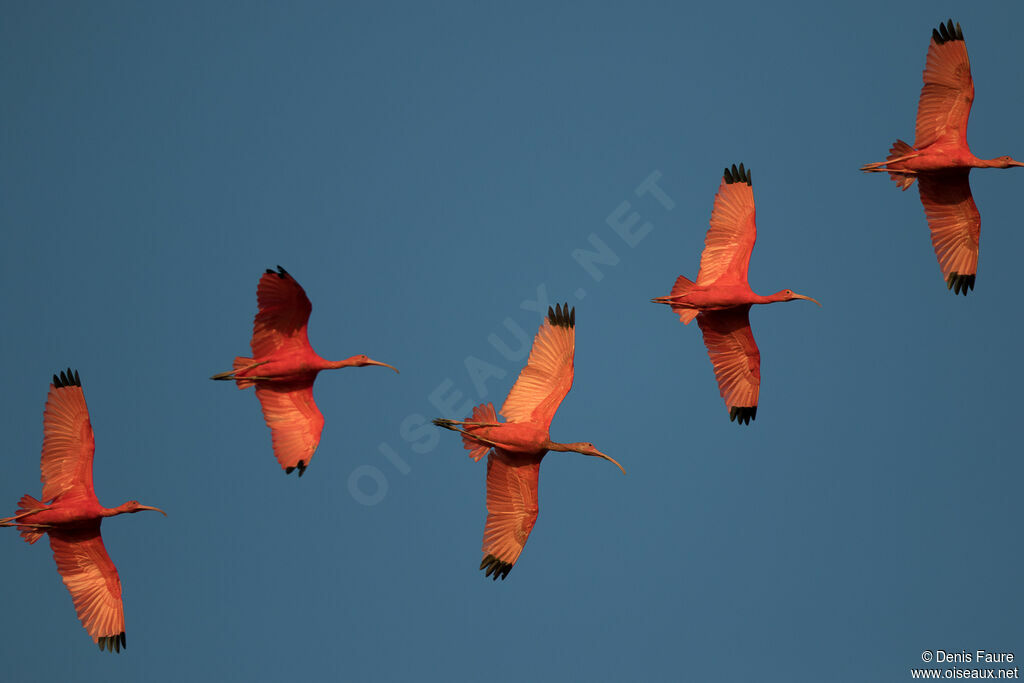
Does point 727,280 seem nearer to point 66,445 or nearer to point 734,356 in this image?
point 734,356

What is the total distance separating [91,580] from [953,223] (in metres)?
21.5

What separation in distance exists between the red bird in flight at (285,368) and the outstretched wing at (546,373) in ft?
9.15

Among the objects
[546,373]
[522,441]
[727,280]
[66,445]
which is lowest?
[522,441]

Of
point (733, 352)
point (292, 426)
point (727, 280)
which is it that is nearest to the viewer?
point (292, 426)

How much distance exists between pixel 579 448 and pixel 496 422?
1935 millimetres

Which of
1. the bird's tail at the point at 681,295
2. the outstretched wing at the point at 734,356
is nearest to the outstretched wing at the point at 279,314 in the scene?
the bird's tail at the point at 681,295

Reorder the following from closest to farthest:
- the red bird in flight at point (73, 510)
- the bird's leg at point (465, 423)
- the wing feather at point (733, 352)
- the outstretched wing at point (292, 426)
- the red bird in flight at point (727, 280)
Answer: the bird's leg at point (465, 423)
the red bird in flight at point (73, 510)
the outstretched wing at point (292, 426)
the red bird in flight at point (727, 280)
the wing feather at point (733, 352)

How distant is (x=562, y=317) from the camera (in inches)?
1235

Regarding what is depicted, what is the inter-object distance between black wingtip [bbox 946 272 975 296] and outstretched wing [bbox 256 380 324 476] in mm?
15360

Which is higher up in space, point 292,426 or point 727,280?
point 727,280

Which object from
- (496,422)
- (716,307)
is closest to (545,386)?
(496,422)

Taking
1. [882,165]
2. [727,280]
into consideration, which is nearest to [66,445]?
[727,280]

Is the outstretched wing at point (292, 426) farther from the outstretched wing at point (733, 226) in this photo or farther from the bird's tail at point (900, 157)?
the bird's tail at point (900, 157)

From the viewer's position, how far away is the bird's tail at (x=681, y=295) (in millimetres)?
33031
